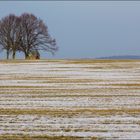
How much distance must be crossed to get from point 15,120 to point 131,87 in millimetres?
12801

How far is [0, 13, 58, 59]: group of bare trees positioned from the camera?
103 metres

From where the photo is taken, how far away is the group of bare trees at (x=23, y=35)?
103 meters

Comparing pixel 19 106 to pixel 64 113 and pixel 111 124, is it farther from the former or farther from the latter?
pixel 111 124

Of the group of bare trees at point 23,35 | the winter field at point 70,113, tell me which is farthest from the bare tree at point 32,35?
the winter field at point 70,113

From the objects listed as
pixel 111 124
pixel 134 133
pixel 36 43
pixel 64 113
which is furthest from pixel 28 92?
pixel 36 43

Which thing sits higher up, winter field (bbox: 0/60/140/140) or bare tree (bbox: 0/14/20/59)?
bare tree (bbox: 0/14/20/59)

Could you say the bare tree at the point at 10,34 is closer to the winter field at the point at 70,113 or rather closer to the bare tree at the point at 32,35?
the bare tree at the point at 32,35

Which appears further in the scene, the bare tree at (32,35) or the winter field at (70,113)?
the bare tree at (32,35)

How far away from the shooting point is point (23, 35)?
106 m

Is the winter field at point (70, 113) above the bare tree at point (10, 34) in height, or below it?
below

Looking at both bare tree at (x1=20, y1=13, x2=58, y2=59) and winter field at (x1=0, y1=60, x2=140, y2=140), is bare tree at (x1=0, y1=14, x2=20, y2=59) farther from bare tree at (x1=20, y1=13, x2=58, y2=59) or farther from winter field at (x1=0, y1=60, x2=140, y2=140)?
winter field at (x1=0, y1=60, x2=140, y2=140)

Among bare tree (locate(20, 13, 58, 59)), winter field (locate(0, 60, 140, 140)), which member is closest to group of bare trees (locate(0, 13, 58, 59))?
bare tree (locate(20, 13, 58, 59))

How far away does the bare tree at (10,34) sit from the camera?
4061 inches

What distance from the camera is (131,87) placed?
28.6m
